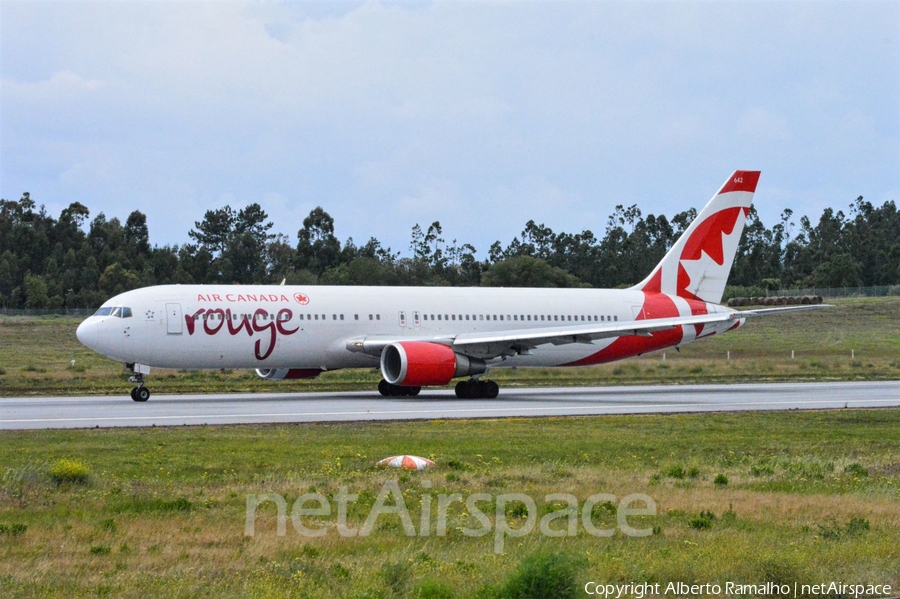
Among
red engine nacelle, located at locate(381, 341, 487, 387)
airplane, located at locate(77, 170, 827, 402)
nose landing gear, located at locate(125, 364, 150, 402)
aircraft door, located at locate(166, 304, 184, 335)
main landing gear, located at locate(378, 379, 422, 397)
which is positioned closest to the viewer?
nose landing gear, located at locate(125, 364, 150, 402)

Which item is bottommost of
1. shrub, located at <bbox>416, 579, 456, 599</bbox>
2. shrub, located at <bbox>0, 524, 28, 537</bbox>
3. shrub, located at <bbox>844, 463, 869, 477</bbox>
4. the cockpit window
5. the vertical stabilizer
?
shrub, located at <bbox>844, 463, 869, 477</bbox>

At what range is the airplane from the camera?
31.6 metres

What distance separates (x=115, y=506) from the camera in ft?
41.2

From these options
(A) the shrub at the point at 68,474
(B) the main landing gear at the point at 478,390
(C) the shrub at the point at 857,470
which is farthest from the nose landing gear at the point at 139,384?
(C) the shrub at the point at 857,470

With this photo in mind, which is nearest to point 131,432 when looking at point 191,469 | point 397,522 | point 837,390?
point 191,469

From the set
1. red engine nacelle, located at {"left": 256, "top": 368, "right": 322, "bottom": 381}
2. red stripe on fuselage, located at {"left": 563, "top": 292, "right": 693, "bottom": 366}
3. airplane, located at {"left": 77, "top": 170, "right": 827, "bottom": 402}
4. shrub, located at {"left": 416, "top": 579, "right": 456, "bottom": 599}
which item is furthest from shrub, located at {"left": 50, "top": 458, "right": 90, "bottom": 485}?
red stripe on fuselage, located at {"left": 563, "top": 292, "right": 693, "bottom": 366}

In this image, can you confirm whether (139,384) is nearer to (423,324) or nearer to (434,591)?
(423,324)

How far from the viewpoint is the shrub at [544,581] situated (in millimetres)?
8266

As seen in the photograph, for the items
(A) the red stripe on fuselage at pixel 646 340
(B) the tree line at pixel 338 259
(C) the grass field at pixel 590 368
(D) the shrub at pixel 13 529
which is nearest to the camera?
(D) the shrub at pixel 13 529

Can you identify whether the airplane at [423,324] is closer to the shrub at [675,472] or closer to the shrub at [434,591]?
the shrub at [675,472]

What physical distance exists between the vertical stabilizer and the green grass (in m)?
19.4

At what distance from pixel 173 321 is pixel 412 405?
7252mm

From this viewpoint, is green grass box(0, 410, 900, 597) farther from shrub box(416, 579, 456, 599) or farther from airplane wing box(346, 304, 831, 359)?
airplane wing box(346, 304, 831, 359)

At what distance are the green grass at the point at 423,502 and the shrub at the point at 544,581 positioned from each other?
15mm
